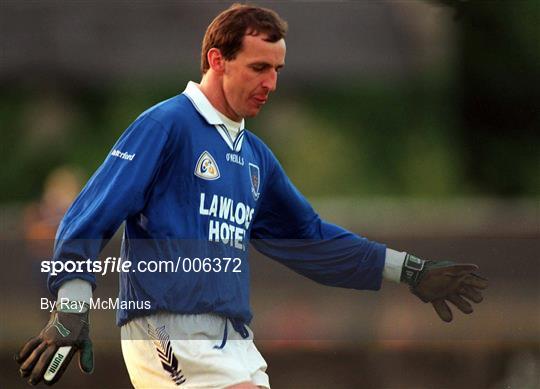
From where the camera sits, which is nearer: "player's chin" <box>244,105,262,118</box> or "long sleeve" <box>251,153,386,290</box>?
"player's chin" <box>244,105,262,118</box>

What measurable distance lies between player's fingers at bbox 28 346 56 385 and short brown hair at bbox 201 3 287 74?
1.05 metres

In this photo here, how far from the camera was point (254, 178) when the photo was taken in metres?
3.81

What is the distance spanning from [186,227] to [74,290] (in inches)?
15.6

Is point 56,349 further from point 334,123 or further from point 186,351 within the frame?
point 334,123

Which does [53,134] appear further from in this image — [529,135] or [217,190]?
[529,135]

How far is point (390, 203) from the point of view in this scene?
12.9 feet

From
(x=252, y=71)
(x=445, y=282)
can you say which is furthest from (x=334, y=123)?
(x=445, y=282)

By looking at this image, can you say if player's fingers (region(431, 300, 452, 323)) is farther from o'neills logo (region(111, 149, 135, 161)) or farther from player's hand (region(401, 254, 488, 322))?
o'neills logo (region(111, 149, 135, 161))

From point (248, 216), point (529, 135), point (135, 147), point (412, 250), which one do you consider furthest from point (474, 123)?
point (135, 147)

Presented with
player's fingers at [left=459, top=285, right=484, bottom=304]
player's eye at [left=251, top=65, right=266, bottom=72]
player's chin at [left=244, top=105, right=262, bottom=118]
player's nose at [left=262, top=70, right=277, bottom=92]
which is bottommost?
player's fingers at [left=459, top=285, right=484, bottom=304]

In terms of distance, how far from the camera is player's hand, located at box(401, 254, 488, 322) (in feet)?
13.6

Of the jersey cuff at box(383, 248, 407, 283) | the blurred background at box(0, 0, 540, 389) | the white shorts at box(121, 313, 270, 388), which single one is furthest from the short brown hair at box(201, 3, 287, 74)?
the jersey cuff at box(383, 248, 407, 283)

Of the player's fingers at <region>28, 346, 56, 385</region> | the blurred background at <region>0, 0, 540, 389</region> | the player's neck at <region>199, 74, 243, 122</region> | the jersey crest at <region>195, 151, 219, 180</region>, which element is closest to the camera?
the player's fingers at <region>28, 346, 56, 385</region>

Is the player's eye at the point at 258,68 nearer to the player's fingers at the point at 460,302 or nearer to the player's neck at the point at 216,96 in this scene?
the player's neck at the point at 216,96
